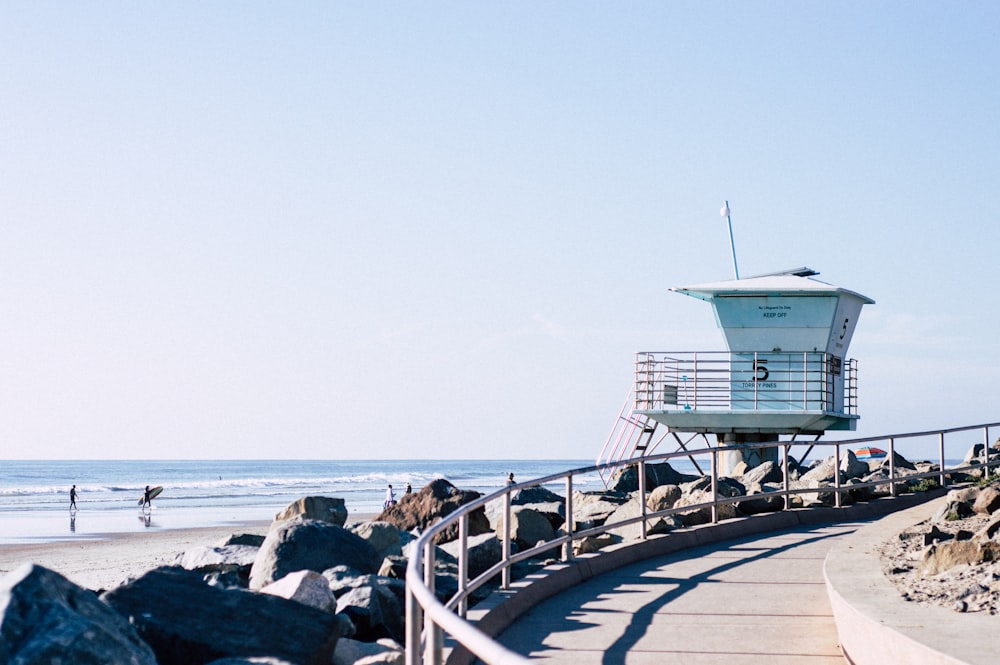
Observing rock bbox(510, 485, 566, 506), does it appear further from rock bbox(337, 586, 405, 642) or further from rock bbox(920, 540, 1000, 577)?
rock bbox(920, 540, 1000, 577)

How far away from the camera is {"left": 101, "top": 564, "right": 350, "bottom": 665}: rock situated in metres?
7.00

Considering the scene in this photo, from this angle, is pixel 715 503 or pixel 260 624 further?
pixel 715 503

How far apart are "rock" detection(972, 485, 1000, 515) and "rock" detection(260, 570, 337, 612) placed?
6.25 metres

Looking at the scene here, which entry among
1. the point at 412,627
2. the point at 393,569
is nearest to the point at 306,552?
the point at 393,569

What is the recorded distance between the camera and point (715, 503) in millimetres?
13016

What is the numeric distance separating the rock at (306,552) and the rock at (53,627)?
4.23 m

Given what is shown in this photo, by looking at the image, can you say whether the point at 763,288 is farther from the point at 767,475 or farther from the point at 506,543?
the point at 506,543

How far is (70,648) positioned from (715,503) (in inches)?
341

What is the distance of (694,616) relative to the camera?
8.52 metres

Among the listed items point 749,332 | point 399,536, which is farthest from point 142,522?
A: point 399,536

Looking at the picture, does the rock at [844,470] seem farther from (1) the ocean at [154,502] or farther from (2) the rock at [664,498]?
(1) the ocean at [154,502]

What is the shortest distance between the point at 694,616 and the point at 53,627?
15.3 feet

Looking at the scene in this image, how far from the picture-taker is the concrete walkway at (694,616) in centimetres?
734

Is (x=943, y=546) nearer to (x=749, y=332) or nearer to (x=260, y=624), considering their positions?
(x=260, y=624)
